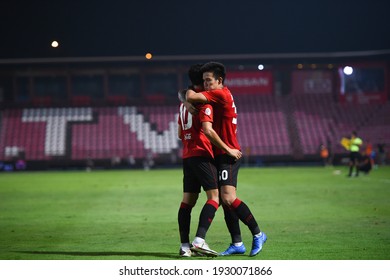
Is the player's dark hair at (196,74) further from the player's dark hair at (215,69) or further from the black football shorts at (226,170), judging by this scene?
the black football shorts at (226,170)

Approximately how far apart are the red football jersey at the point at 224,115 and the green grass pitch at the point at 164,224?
1.48 meters

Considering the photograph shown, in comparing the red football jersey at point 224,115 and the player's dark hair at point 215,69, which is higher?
the player's dark hair at point 215,69

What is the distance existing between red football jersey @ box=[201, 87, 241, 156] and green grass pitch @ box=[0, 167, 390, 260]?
1480 mm

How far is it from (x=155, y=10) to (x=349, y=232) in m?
27.2

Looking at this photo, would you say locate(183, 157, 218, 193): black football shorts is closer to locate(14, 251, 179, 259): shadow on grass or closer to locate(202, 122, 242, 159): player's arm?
locate(202, 122, 242, 159): player's arm

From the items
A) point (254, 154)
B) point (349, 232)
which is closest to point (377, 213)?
point (349, 232)

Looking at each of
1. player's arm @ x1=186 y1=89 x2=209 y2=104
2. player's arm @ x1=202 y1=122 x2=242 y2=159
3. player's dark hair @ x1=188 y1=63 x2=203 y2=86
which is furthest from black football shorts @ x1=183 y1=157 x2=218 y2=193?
player's dark hair @ x1=188 y1=63 x2=203 y2=86

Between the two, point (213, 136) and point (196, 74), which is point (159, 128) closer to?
point (196, 74)

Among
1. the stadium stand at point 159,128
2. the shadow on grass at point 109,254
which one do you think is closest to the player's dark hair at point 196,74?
the shadow on grass at point 109,254

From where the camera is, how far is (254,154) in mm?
55500

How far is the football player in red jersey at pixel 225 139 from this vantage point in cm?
1025

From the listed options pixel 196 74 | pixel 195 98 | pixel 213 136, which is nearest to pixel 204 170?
pixel 213 136

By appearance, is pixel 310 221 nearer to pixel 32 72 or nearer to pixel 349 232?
pixel 349 232

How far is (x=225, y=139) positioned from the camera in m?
10.4
